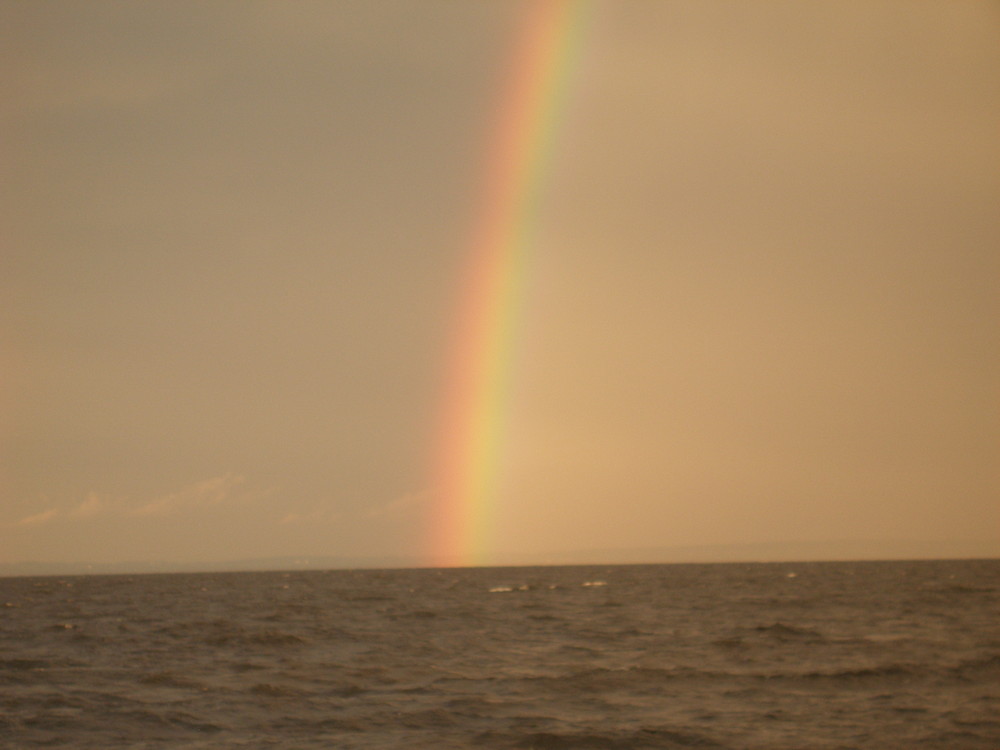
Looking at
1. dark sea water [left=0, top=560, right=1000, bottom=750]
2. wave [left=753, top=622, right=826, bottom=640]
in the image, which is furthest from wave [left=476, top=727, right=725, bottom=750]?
wave [left=753, top=622, right=826, bottom=640]

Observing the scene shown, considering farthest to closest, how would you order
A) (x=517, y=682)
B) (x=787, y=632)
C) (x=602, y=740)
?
(x=787, y=632), (x=517, y=682), (x=602, y=740)

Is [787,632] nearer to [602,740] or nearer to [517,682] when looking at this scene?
[517,682]

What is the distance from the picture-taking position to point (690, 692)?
22781mm

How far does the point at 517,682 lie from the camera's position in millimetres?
24625

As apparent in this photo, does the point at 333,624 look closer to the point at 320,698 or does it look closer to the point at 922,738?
the point at 320,698

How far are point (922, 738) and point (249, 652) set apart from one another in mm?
24044

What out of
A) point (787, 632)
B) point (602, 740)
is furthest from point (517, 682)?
point (787, 632)

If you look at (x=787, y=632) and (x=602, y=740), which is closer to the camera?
(x=602, y=740)

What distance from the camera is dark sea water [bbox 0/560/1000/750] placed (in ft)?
60.4

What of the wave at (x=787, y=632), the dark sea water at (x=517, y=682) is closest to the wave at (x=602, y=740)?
the dark sea water at (x=517, y=682)

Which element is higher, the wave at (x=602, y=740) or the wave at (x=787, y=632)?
the wave at (x=602, y=740)

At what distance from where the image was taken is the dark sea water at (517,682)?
18.4m

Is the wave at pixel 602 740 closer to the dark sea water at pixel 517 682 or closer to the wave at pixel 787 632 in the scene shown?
the dark sea water at pixel 517 682

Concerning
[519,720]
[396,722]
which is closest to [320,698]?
[396,722]
